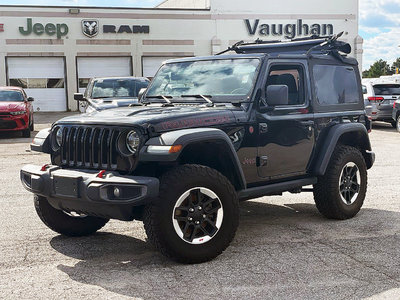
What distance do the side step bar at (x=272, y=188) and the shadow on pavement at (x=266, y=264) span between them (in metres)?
0.47

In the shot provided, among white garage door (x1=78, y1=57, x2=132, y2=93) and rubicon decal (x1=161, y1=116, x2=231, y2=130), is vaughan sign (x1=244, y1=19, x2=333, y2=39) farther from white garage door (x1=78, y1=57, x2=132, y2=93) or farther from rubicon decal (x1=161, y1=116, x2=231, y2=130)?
rubicon decal (x1=161, y1=116, x2=231, y2=130)

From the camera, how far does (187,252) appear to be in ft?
16.2

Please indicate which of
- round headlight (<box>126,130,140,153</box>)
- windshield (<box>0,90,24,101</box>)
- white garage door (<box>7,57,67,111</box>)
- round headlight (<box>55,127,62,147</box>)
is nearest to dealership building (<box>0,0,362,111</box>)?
white garage door (<box>7,57,67,111</box>)

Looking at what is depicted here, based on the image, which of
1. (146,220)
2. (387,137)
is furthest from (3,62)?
(146,220)

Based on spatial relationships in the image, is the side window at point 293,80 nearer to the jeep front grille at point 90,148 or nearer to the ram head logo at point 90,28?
the jeep front grille at point 90,148

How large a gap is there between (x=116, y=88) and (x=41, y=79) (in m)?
19.7

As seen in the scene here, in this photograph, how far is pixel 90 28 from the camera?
3306cm

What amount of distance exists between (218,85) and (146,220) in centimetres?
183

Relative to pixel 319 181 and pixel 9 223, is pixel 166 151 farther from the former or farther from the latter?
pixel 9 223

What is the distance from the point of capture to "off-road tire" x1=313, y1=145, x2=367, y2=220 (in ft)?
21.3

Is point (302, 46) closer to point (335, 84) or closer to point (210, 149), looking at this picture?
point (335, 84)

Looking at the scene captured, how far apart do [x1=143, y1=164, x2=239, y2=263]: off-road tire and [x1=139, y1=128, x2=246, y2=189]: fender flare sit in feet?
0.72

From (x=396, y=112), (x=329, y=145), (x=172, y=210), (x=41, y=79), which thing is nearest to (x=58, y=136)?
(x=172, y=210)

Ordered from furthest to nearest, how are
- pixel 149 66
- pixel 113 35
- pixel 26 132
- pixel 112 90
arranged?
pixel 149 66 → pixel 113 35 → pixel 26 132 → pixel 112 90
